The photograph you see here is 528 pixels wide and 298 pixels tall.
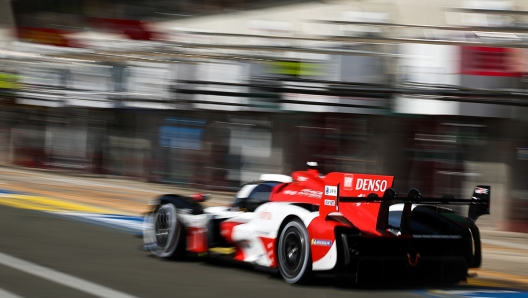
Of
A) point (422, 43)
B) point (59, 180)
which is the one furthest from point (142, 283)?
point (59, 180)

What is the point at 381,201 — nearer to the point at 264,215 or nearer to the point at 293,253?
the point at 293,253

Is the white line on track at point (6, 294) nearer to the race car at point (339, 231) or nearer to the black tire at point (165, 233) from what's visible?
the race car at point (339, 231)

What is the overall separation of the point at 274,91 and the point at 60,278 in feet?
48.1

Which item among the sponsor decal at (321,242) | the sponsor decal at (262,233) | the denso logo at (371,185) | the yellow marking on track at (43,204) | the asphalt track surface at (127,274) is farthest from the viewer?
the yellow marking on track at (43,204)

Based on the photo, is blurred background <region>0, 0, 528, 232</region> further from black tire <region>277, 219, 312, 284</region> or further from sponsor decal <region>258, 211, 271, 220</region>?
black tire <region>277, 219, 312, 284</region>

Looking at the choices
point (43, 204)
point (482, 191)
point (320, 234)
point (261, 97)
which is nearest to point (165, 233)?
point (320, 234)

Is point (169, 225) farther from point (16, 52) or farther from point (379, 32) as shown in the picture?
point (16, 52)

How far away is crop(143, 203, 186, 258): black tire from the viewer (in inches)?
341

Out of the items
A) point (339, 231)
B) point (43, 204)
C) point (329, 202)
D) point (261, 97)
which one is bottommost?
point (43, 204)

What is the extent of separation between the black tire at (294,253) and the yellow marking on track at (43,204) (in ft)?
26.4

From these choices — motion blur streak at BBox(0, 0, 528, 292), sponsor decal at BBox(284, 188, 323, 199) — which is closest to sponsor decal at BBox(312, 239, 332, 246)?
sponsor decal at BBox(284, 188, 323, 199)

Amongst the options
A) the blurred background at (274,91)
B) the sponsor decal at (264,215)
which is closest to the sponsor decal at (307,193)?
the sponsor decal at (264,215)

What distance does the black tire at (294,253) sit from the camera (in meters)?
7.05

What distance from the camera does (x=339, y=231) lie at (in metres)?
6.89
